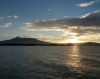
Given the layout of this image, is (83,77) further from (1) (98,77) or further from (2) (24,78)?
(2) (24,78)

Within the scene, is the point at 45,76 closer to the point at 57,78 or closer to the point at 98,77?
the point at 57,78

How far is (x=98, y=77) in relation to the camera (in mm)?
40125

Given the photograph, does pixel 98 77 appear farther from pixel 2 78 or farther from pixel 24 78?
pixel 2 78

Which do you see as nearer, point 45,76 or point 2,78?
point 2,78

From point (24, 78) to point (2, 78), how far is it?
430 cm

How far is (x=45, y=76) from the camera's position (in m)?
40.9

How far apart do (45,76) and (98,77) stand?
36.1 feet

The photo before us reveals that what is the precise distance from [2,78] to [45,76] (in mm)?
8821

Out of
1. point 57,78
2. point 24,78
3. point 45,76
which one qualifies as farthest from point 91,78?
point 24,78

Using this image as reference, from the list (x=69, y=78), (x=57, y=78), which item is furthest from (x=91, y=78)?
(x=57, y=78)

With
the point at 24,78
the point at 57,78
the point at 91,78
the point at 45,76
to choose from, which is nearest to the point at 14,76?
the point at 24,78

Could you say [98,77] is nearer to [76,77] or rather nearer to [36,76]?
[76,77]

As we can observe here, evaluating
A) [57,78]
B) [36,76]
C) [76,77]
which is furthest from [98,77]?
[36,76]

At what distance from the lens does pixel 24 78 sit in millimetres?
38781
